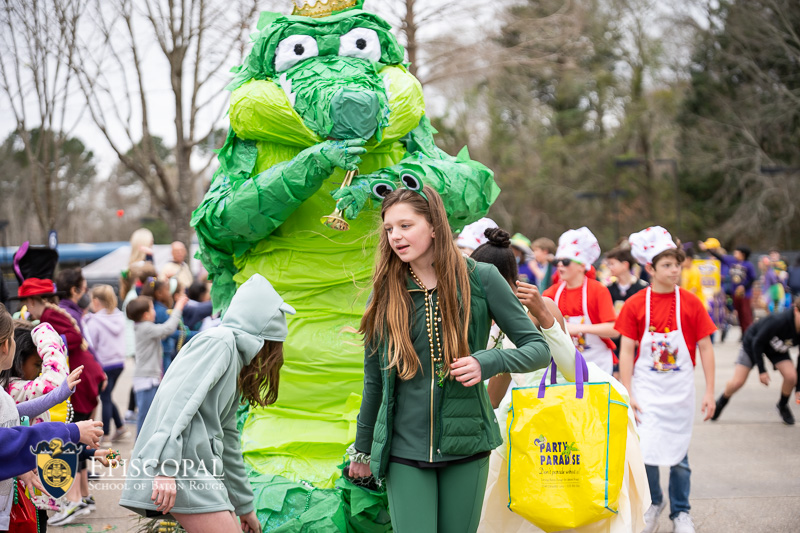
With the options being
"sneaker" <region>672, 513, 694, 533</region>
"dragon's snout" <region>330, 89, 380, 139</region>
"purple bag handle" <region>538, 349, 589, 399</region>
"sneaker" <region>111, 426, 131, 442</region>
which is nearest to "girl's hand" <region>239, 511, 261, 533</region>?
"purple bag handle" <region>538, 349, 589, 399</region>

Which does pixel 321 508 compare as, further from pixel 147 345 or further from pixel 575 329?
pixel 147 345

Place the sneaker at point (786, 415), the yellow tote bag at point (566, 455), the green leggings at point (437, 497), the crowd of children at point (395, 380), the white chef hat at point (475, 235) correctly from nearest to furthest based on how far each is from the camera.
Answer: the crowd of children at point (395, 380)
the green leggings at point (437, 497)
the yellow tote bag at point (566, 455)
the white chef hat at point (475, 235)
the sneaker at point (786, 415)

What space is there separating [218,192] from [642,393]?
2.44 meters

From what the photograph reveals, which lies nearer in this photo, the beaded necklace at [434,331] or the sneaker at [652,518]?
the beaded necklace at [434,331]

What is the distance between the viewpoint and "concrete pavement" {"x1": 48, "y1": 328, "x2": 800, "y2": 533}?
450 centimetres

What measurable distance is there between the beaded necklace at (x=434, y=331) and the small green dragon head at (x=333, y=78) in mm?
1131

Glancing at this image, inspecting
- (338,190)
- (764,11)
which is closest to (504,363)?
(338,190)

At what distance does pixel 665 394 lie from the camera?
419cm

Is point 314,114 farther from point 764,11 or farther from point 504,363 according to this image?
point 764,11

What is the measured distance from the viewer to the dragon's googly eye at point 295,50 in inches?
151

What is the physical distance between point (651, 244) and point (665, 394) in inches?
31.5

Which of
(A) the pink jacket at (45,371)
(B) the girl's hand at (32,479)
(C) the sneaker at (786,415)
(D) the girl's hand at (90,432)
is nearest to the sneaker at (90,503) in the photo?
(A) the pink jacket at (45,371)

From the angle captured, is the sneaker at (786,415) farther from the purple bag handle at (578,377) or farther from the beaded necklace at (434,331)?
the beaded necklace at (434,331)

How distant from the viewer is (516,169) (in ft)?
90.3
